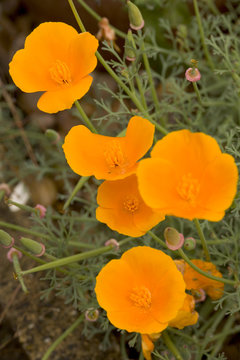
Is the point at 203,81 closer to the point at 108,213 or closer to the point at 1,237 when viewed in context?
the point at 108,213

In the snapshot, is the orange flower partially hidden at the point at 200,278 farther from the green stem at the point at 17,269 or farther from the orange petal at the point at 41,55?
the orange petal at the point at 41,55

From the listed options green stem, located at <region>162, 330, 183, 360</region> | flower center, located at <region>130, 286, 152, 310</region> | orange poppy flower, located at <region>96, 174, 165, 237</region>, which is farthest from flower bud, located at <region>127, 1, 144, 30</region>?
green stem, located at <region>162, 330, 183, 360</region>

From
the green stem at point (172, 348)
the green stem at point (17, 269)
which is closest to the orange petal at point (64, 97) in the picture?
the green stem at point (17, 269)

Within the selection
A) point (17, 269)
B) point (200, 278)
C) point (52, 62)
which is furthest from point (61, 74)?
point (200, 278)

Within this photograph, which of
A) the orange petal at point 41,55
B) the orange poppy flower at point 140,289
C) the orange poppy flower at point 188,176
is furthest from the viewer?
A: the orange petal at point 41,55

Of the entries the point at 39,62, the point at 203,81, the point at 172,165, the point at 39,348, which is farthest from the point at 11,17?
the point at 172,165

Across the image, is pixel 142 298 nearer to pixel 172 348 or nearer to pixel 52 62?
pixel 172 348
